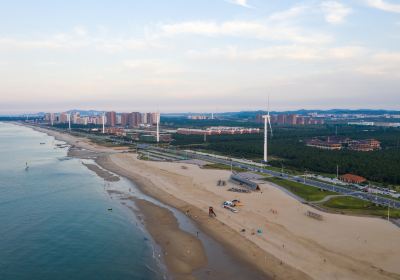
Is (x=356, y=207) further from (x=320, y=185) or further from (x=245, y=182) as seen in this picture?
(x=245, y=182)

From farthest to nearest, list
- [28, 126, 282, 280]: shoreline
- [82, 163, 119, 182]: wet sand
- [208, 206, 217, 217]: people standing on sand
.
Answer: [82, 163, 119, 182]: wet sand
[208, 206, 217, 217]: people standing on sand
[28, 126, 282, 280]: shoreline

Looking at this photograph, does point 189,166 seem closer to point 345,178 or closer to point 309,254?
point 345,178

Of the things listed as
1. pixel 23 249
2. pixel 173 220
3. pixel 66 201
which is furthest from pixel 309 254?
pixel 66 201

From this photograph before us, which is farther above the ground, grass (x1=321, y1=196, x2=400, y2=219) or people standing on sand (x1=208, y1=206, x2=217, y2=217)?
grass (x1=321, y1=196, x2=400, y2=219)

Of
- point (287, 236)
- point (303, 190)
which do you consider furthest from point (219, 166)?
point (287, 236)

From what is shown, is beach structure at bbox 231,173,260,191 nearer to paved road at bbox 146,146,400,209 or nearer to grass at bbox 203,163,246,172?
paved road at bbox 146,146,400,209

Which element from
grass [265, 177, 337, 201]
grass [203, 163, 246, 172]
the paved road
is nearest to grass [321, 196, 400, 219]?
the paved road

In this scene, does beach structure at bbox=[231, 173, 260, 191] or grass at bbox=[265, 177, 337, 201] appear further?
beach structure at bbox=[231, 173, 260, 191]
